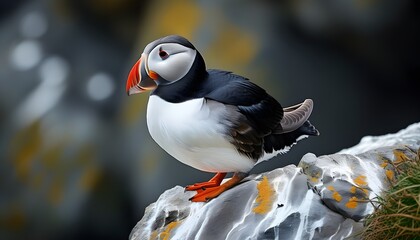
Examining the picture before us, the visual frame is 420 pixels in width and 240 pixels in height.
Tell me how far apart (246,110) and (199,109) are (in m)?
0.11

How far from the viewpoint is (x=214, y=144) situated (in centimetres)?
156

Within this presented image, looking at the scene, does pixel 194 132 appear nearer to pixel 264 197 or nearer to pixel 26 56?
pixel 264 197

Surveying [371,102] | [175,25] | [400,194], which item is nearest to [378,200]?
[400,194]

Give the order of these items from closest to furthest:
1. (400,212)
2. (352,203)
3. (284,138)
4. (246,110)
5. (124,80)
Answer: (400,212) → (352,203) → (246,110) → (284,138) → (124,80)

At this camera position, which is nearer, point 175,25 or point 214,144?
point 214,144

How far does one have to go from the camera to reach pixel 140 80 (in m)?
1.59

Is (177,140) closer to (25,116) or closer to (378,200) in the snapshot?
(378,200)

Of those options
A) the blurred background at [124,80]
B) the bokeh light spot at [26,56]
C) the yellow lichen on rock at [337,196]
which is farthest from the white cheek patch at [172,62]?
the bokeh light spot at [26,56]

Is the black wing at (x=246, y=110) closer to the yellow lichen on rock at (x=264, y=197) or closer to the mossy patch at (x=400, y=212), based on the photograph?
the yellow lichen on rock at (x=264, y=197)

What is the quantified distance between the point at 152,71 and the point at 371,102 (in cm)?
162

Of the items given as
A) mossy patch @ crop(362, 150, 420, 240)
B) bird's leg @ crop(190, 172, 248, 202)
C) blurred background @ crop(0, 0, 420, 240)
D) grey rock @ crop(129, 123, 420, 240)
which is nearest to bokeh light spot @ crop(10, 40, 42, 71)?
blurred background @ crop(0, 0, 420, 240)

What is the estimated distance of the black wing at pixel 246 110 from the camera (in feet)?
5.17

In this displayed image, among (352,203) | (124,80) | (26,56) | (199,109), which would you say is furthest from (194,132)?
(26,56)

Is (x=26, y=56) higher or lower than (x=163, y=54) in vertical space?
lower
